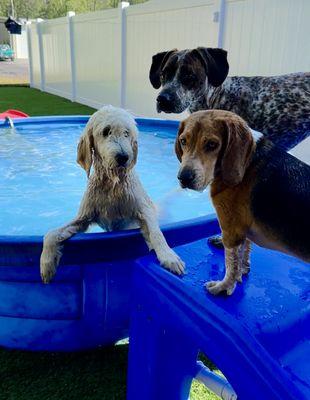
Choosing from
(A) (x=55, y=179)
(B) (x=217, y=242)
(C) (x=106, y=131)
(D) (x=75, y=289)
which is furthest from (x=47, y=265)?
(A) (x=55, y=179)

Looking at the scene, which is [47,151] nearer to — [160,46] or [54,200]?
[54,200]

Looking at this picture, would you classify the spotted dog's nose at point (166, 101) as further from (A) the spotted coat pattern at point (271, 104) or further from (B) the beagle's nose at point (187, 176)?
(B) the beagle's nose at point (187, 176)

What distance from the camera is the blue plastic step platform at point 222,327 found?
1.71 meters

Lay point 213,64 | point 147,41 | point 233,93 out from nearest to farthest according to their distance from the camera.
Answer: point 213,64
point 233,93
point 147,41

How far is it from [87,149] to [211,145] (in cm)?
116

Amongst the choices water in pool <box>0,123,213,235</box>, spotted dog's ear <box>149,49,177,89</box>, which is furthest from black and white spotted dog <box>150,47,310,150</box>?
water in pool <box>0,123,213,235</box>

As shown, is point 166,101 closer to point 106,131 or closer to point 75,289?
point 106,131

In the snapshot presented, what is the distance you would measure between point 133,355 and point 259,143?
1439 millimetres

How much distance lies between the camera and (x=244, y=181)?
188 cm

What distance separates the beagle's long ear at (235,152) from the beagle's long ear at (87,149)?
116 cm

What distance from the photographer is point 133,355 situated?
2.39 m

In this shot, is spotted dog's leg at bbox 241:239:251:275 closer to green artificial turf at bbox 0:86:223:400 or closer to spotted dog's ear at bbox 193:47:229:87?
green artificial turf at bbox 0:86:223:400

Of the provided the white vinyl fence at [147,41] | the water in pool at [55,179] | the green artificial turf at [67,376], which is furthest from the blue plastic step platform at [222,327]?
the white vinyl fence at [147,41]

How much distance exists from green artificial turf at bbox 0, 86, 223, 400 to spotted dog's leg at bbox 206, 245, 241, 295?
120cm
